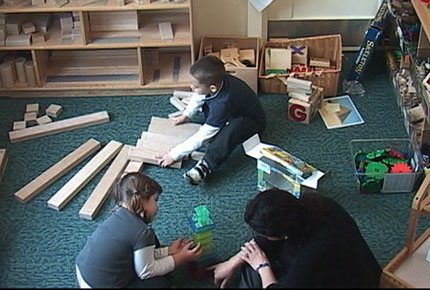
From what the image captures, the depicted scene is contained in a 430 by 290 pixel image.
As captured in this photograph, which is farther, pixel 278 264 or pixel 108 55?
pixel 108 55

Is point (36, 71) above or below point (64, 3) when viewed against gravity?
below

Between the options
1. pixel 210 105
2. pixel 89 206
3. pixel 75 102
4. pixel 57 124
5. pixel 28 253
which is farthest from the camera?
pixel 75 102

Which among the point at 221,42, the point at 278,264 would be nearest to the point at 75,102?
the point at 221,42

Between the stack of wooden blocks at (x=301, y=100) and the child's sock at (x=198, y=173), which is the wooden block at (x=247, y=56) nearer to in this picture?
the stack of wooden blocks at (x=301, y=100)

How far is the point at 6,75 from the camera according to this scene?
3293 millimetres

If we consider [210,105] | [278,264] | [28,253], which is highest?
[210,105]

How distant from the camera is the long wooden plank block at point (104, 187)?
256 centimetres

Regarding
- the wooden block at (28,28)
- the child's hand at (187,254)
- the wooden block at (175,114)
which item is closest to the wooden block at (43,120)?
the wooden block at (28,28)

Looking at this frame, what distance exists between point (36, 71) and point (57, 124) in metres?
0.36

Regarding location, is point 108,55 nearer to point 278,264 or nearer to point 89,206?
point 89,206

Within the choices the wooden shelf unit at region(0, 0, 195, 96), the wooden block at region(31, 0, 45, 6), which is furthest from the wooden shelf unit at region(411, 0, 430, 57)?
the wooden block at region(31, 0, 45, 6)

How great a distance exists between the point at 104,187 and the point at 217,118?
0.54 m

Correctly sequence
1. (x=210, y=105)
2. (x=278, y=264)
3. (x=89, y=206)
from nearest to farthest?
(x=278, y=264)
(x=89, y=206)
(x=210, y=105)

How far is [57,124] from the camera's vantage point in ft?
10.2
